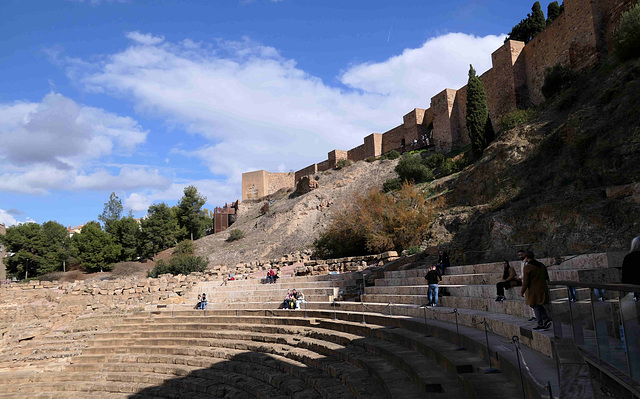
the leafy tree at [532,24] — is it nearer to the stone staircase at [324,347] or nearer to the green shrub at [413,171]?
the green shrub at [413,171]

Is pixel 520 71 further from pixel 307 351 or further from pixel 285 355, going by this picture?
pixel 285 355

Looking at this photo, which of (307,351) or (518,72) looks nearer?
(307,351)

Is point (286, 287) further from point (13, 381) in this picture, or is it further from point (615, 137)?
point (615, 137)

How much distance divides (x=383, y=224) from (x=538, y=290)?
1249 cm

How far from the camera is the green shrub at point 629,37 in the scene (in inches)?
542

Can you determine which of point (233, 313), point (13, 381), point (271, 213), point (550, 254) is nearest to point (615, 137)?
point (550, 254)

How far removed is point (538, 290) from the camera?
4531 millimetres

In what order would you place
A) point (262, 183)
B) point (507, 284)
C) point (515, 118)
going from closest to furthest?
point (507, 284) → point (515, 118) → point (262, 183)

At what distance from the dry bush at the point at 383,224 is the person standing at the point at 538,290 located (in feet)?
38.1

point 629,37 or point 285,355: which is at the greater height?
point 629,37

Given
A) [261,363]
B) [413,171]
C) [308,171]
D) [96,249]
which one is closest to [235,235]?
[96,249]

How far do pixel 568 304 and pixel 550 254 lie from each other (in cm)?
634

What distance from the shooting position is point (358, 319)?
30.2 ft

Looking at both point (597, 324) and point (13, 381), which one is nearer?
point (597, 324)
